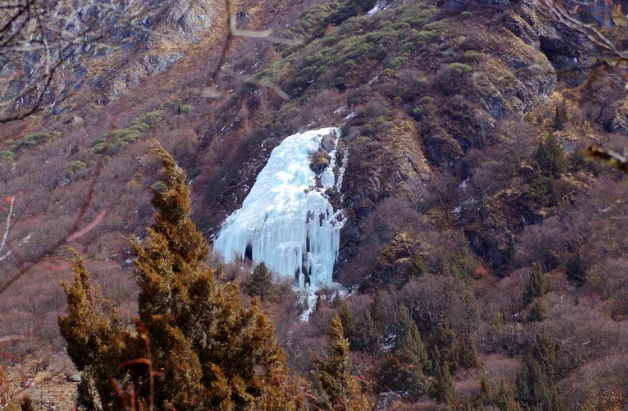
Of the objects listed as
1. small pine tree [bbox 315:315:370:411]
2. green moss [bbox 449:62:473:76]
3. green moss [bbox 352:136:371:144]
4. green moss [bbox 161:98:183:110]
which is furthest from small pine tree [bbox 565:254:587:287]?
green moss [bbox 161:98:183:110]

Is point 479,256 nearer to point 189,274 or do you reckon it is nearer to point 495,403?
point 495,403

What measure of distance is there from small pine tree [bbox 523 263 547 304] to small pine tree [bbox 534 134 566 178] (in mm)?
6435

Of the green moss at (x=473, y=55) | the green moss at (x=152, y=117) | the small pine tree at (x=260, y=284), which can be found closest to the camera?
the small pine tree at (x=260, y=284)

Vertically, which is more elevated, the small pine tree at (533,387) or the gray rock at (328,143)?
the small pine tree at (533,387)

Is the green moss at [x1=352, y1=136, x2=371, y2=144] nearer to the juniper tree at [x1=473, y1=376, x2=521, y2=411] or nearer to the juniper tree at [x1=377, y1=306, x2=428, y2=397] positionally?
the juniper tree at [x1=377, y1=306, x2=428, y2=397]

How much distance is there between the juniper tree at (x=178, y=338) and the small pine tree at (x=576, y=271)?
16.5 m

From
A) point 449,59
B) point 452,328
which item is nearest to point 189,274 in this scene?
→ point 452,328

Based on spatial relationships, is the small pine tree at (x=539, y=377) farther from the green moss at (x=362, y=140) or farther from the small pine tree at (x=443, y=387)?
the green moss at (x=362, y=140)

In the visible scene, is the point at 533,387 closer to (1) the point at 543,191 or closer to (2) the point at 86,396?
(2) the point at 86,396

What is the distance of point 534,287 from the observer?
22.5m

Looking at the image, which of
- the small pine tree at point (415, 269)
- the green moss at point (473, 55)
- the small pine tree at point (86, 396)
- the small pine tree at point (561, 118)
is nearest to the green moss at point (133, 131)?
the green moss at point (473, 55)

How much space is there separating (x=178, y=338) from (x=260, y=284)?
18122mm

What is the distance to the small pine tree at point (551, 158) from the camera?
28031 millimetres

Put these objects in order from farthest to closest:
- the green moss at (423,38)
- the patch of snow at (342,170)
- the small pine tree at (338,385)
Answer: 1. the green moss at (423,38)
2. the patch of snow at (342,170)
3. the small pine tree at (338,385)
